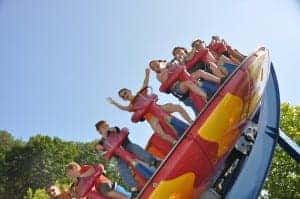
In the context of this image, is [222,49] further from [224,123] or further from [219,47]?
[224,123]

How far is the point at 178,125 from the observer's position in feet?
20.7

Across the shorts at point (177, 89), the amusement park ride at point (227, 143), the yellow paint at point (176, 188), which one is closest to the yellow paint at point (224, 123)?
the amusement park ride at point (227, 143)

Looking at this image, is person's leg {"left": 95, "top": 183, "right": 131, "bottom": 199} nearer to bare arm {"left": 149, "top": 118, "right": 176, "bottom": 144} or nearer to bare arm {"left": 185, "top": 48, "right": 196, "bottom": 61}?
bare arm {"left": 149, "top": 118, "right": 176, "bottom": 144}

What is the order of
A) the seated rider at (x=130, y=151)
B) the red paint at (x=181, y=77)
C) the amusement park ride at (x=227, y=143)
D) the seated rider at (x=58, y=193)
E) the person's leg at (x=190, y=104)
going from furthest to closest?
the seated rider at (x=58, y=193)
the person's leg at (x=190, y=104)
the red paint at (x=181, y=77)
the seated rider at (x=130, y=151)
the amusement park ride at (x=227, y=143)

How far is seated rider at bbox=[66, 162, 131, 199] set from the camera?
19.7 feet

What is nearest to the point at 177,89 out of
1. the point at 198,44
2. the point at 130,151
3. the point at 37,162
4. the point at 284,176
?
the point at 198,44

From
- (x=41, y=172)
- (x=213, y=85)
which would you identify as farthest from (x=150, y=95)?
(x=41, y=172)

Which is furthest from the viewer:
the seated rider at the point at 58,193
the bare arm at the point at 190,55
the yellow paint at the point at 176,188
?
the bare arm at the point at 190,55

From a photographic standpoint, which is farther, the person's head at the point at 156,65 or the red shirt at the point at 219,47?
the red shirt at the point at 219,47

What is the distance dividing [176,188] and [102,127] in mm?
1525

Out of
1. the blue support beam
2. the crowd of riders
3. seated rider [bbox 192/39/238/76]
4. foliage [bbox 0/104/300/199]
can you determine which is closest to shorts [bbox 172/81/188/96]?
the crowd of riders

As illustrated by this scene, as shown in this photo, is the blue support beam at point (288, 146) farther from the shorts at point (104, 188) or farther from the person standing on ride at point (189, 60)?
the shorts at point (104, 188)

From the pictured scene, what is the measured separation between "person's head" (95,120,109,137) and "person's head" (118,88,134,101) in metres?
0.37

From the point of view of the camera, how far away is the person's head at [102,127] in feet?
20.8
